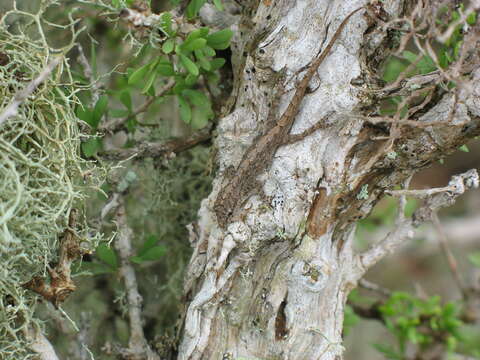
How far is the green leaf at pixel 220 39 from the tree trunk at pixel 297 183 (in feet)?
0.19

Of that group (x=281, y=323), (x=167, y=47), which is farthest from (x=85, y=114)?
(x=281, y=323)

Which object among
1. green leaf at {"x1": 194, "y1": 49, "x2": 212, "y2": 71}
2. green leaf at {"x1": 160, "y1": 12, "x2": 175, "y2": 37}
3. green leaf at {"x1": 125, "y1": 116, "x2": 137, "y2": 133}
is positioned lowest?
green leaf at {"x1": 125, "y1": 116, "x2": 137, "y2": 133}

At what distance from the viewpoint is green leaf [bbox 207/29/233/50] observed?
121cm

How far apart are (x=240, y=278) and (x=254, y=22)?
0.60 meters

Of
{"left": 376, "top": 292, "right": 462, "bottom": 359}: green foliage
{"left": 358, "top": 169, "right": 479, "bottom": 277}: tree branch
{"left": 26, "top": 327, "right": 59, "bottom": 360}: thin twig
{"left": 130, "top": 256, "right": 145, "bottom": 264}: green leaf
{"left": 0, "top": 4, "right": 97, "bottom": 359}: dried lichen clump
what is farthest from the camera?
{"left": 376, "top": 292, "right": 462, "bottom": 359}: green foliage

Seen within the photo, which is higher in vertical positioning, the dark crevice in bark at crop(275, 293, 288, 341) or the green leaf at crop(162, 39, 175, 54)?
the green leaf at crop(162, 39, 175, 54)

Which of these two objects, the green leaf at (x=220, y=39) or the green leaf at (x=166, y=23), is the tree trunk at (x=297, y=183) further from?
the green leaf at (x=166, y=23)

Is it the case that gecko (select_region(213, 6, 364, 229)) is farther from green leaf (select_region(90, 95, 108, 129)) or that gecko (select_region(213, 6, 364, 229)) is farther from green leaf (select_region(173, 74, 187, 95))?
green leaf (select_region(90, 95, 108, 129))

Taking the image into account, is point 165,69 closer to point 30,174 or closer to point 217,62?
point 217,62

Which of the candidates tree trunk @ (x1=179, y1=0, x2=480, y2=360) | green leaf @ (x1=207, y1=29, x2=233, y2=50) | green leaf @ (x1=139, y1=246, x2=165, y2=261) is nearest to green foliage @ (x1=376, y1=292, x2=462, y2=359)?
tree trunk @ (x1=179, y1=0, x2=480, y2=360)

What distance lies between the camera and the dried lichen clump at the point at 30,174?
107 cm

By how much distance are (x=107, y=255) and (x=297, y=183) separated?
1.81ft

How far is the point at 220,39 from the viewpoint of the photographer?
1.22m

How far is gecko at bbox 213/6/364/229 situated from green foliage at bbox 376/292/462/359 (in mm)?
820
